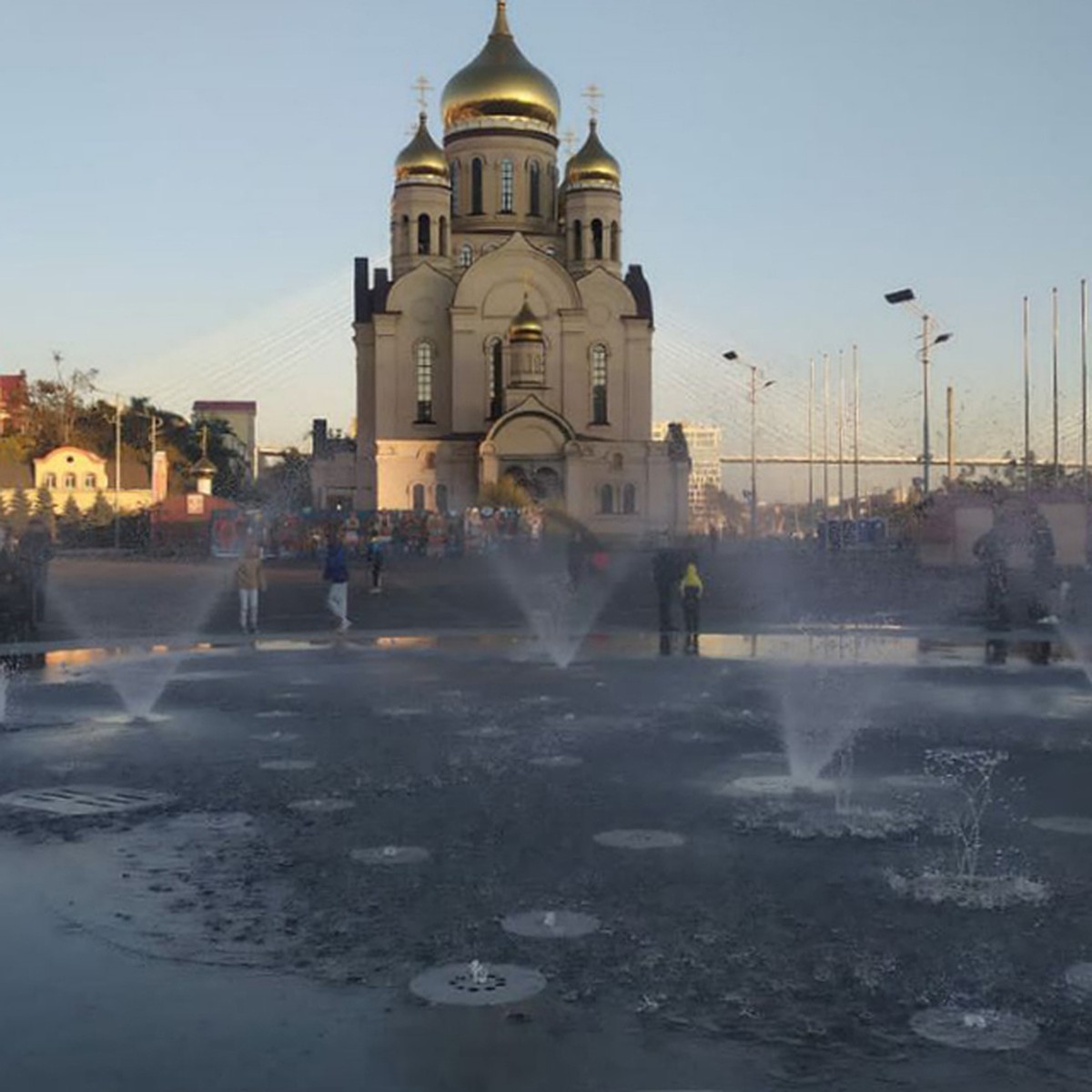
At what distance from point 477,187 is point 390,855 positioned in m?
77.3

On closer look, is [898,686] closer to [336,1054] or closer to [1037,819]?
[1037,819]

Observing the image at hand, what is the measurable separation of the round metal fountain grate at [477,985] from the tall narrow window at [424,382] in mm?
75106

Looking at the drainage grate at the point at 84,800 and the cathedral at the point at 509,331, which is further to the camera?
the cathedral at the point at 509,331

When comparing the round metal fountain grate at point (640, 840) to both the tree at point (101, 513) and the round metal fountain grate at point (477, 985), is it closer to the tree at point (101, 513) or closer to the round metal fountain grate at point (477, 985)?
the round metal fountain grate at point (477, 985)

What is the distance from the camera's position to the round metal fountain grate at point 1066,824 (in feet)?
30.3

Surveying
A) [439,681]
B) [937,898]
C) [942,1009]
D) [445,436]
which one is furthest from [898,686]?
[445,436]

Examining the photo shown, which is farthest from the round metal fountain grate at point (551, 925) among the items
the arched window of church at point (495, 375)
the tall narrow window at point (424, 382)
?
the tall narrow window at point (424, 382)

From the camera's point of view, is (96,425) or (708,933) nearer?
(708,933)

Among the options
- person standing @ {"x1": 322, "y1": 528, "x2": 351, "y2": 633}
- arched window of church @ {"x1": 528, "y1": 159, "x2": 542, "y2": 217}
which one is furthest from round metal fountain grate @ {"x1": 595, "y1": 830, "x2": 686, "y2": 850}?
arched window of church @ {"x1": 528, "y1": 159, "x2": 542, "y2": 217}

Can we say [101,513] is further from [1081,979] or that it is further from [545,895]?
[1081,979]

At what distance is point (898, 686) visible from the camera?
1731 cm

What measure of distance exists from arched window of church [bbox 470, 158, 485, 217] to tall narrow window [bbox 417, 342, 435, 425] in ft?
27.6

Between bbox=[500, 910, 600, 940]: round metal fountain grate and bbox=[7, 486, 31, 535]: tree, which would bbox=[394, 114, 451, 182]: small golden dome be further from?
bbox=[500, 910, 600, 940]: round metal fountain grate

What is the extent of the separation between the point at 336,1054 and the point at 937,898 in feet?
11.5
